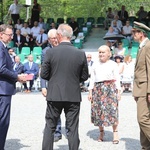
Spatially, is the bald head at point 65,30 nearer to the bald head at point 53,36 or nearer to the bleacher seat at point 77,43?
the bald head at point 53,36

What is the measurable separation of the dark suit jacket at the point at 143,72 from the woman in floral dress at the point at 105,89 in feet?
3.68

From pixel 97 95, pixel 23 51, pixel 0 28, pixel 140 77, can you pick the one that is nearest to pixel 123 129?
pixel 97 95

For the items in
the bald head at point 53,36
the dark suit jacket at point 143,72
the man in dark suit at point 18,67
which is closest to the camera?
the dark suit jacket at point 143,72

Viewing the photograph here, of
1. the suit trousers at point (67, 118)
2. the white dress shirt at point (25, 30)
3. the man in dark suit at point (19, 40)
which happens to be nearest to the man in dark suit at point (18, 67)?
the man in dark suit at point (19, 40)

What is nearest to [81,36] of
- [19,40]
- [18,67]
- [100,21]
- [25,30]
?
[25,30]

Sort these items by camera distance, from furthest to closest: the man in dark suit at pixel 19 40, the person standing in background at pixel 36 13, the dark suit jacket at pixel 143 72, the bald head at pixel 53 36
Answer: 1. the person standing in background at pixel 36 13
2. the man in dark suit at pixel 19 40
3. the bald head at pixel 53 36
4. the dark suit jacket at pixel 143 72

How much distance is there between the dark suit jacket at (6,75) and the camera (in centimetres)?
546

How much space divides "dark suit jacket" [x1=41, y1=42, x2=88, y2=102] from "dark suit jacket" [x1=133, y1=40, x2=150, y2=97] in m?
0.71

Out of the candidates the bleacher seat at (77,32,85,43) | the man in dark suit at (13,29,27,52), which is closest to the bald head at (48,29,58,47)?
the man in dark suit at (13,29,27,52)

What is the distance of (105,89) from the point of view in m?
6.69

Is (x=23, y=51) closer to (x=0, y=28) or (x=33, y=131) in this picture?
(x=33, y=131)

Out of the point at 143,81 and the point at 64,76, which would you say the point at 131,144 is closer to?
the point at 143,81

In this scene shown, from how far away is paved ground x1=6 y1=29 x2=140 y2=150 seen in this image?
659 cm

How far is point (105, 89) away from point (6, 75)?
1.80 m
